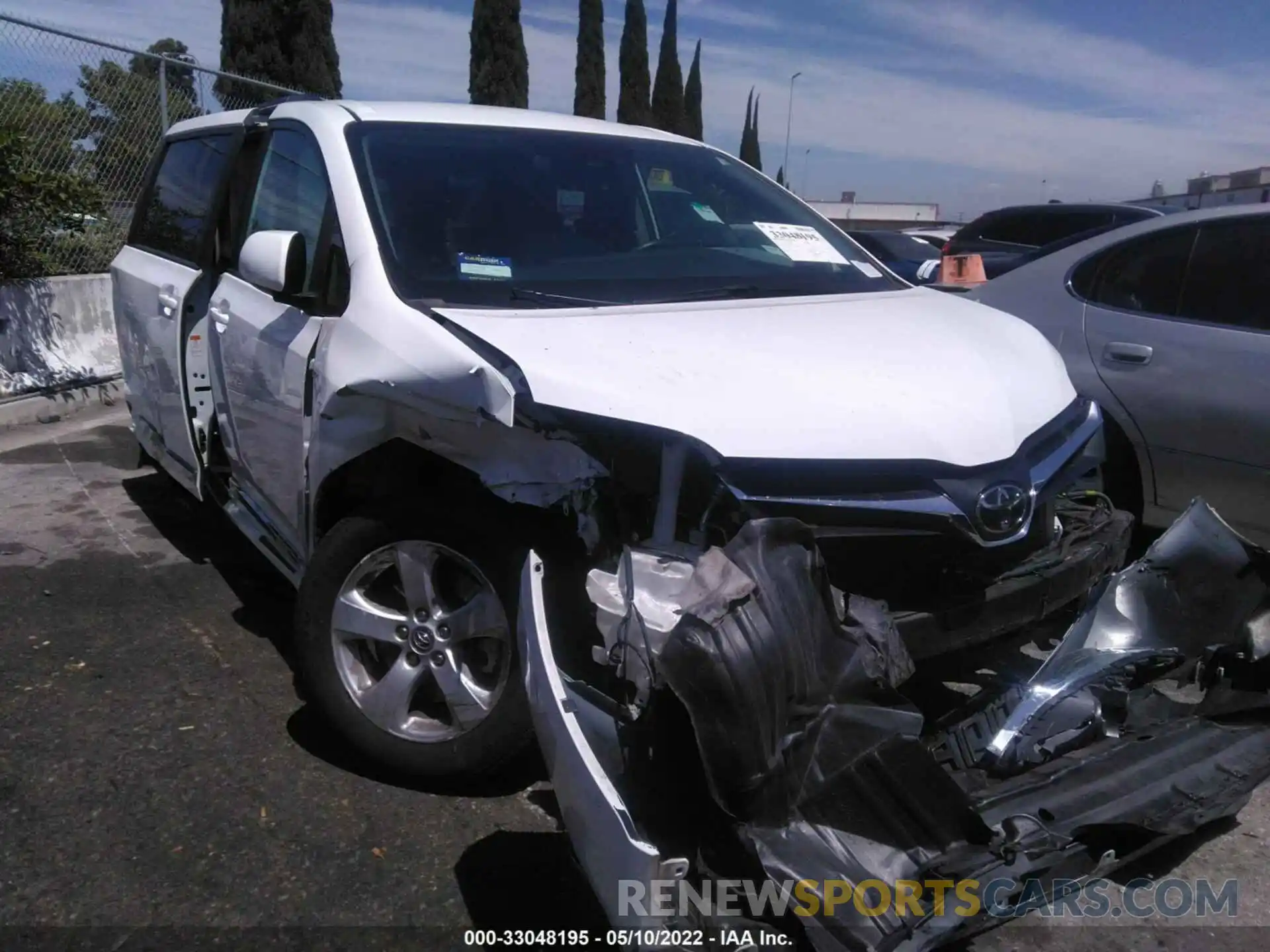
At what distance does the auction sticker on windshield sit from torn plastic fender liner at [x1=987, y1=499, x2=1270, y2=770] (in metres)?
1.47

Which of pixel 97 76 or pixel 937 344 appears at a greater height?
pixel 97 76

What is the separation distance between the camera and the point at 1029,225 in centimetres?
1183

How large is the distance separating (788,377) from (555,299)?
788 millimetres

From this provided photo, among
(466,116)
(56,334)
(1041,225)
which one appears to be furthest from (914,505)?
(1041,225)

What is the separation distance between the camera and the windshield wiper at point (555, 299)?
295cm

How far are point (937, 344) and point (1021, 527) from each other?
2.02 feet

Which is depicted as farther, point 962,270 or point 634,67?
point 634,67

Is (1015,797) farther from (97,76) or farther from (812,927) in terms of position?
(97,76)

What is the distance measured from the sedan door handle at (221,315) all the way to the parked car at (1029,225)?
844 centimetres

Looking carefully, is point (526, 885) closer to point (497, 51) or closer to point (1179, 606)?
point (1179, 606)

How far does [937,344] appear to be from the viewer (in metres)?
2.88

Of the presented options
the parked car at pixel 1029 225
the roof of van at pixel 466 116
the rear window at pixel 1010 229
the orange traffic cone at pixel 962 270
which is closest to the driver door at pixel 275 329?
the roof of van at pixel 466 116

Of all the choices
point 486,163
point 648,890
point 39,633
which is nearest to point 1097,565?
point 648,890

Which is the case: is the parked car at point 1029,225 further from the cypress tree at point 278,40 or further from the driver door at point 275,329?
the cypress tree at point 278,40
